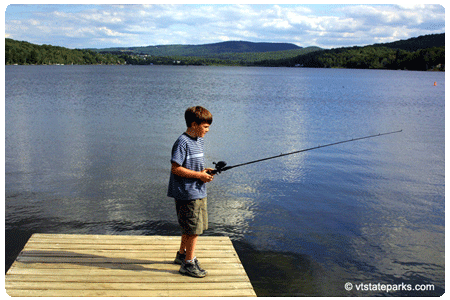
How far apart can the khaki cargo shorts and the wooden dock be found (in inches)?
20.5

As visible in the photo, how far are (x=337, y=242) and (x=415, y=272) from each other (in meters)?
1.26

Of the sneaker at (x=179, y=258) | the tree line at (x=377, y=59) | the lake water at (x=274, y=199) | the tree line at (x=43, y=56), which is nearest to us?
the sneaker at (x=179, y=258)

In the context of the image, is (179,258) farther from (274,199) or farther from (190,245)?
(274,199)

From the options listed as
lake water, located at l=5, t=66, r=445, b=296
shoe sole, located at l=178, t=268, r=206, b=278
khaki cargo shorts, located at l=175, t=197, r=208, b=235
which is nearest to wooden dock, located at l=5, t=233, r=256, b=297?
shoe sole, located at l=178, t=268, r=206, b=278

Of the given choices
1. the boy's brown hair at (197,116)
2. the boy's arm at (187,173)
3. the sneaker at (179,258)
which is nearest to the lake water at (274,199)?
the sneaker at (179,258)

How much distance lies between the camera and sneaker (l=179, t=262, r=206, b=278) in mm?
3977

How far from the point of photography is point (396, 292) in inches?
206

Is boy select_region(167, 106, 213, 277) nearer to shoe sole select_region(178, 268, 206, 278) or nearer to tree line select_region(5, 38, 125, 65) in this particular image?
shoe sole select_region(178, 268, 206, 278)

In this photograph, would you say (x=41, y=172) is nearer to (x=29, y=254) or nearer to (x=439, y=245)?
(x=29, y=254)

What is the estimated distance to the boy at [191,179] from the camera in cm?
382

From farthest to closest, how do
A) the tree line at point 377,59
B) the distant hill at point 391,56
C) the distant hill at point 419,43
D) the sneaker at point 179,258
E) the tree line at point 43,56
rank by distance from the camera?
the distant hill at point 419,43 → the tree line at point 43,56 → the distant hill at point 391,56 → the tree line at point 377,59 → the sneaker at point 179,258

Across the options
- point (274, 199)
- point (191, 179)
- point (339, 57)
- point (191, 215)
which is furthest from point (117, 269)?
point (339, 57)

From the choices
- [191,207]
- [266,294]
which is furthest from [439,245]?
[191,207]

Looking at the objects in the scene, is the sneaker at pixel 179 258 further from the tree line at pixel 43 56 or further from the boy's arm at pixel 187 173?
the tree line at pixel 43 56
